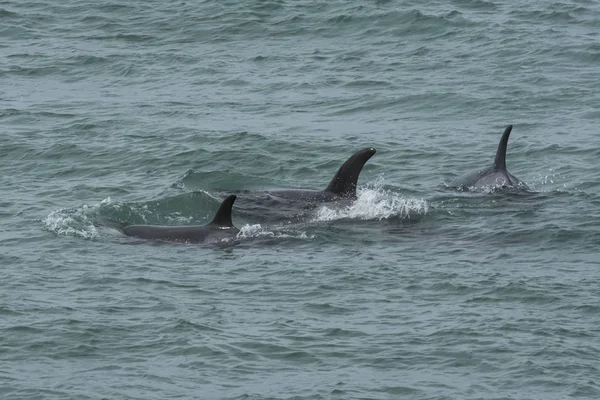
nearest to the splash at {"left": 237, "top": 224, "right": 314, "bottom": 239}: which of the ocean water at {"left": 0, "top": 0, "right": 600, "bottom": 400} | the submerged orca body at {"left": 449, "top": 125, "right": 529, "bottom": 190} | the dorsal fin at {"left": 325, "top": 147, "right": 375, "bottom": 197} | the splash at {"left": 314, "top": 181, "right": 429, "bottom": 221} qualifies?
the ocean water at {"left": 0, "top": 0, "right": 600, "bottom": 400}

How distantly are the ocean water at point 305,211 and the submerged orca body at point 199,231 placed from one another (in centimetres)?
30

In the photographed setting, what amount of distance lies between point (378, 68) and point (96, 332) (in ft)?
56.6

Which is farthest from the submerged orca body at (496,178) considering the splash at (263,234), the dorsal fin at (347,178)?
the splash at (263,234)

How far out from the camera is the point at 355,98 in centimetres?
3045

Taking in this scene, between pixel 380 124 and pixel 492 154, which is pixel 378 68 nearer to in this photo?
pixel 380 124

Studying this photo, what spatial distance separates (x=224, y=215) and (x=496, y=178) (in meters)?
5.41

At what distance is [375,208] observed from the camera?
22.6 meters

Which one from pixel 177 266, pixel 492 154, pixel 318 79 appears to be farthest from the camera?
pixel 318 79

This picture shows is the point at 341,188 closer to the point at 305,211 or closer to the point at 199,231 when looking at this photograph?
the point at 305,211

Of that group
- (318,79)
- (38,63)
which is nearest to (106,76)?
(38,63)

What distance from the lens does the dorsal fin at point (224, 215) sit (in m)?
20.7

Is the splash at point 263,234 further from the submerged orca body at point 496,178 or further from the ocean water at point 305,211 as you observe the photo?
the submerged orca body at point 496,178

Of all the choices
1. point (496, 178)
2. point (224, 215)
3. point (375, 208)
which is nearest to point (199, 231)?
point (224, 215)

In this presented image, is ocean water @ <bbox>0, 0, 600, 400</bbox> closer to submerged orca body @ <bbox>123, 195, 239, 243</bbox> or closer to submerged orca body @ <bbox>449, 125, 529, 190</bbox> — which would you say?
submerged orca body @ <bbox>123, 195, 239, 243</bbox>
